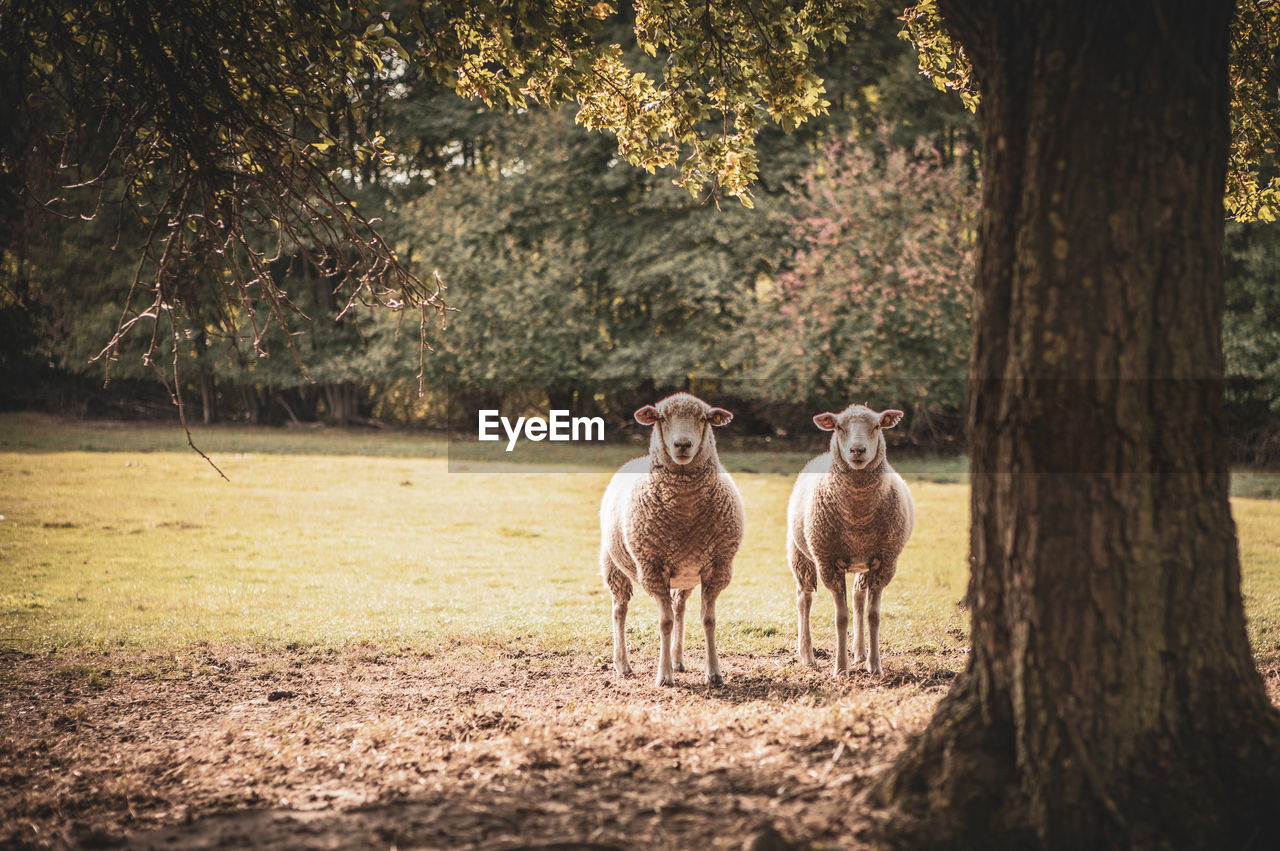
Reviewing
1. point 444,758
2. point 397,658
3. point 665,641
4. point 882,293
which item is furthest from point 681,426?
point 882,293

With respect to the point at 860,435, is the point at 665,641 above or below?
below

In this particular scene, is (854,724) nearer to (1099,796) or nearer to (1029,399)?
(1099,796)

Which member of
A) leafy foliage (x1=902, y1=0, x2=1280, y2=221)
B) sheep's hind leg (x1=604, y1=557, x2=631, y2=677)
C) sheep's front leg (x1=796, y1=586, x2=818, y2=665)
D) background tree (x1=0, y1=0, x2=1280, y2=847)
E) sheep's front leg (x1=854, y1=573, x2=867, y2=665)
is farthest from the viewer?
sheep's front leg (x1=796, y1=586, x2=818, y2=665)

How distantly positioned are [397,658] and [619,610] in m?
2.18

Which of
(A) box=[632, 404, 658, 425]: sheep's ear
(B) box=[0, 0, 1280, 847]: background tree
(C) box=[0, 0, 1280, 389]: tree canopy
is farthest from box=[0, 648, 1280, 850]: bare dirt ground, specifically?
(C) box=[0, 0, 1280, 389]: tree canopy

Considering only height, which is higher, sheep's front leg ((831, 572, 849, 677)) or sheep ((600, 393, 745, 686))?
sheep ((600, 393, 745, 686))

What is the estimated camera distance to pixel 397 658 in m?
8.09

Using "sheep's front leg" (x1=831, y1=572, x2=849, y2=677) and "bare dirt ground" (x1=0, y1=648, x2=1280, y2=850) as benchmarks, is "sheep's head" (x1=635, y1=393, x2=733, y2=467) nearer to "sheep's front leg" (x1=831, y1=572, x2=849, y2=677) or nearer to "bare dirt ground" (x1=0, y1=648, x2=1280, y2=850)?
"sheep's front leg" (x1=831, y1=572, x2=849, y2=677)

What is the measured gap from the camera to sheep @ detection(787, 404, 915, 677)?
6.89 metres

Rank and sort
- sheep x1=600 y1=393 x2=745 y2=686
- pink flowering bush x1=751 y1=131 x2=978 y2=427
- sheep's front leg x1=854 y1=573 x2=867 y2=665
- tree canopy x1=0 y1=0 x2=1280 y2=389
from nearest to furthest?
1. tree canopy x1=0 y1=0 x2=1280 y2=389
2. sheep x1=600 y1=393 x2=745 y2=686
3. sheep's front leg x1=854 y1=573 x2=867 y2=665
4. pink flowering bush x1=751 y1=131 x2=978 y2=427

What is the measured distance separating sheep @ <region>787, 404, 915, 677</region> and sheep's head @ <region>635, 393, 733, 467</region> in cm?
89

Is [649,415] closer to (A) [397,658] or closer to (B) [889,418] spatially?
(B) [889,418]

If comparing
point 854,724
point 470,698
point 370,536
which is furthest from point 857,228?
point 854,724

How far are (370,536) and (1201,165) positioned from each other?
507 inches
